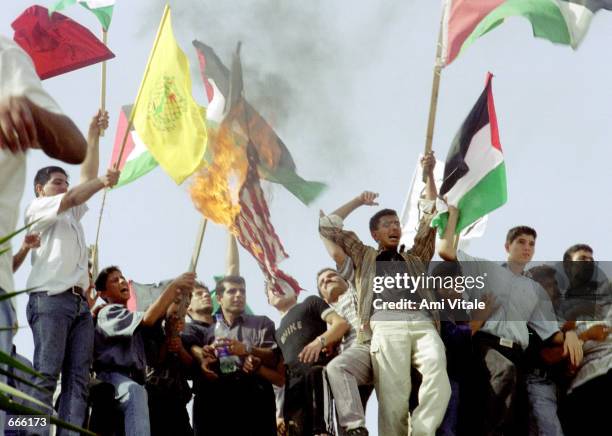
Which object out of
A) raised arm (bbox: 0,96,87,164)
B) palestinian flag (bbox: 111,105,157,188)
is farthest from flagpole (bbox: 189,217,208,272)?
raised arm (bbox: 0,96,87,164)

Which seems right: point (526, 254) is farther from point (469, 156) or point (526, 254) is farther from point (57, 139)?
point (57, 139)

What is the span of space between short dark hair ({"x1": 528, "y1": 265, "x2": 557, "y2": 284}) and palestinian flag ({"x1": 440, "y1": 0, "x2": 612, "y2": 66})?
2.50 meters

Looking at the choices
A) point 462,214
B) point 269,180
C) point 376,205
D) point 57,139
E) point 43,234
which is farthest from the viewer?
point 269,180

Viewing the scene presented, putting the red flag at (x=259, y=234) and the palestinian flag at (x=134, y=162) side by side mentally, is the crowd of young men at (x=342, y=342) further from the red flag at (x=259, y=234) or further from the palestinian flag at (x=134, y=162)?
the palestinian flag at (x=134, y=162)

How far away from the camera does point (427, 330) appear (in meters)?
8.53

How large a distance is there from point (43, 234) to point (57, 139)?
15.4 ft

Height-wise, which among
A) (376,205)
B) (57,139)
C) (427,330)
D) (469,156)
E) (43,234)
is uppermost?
(469,156)

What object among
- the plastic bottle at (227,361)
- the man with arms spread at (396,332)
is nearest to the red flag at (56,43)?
the man with arms spread at (396,332)

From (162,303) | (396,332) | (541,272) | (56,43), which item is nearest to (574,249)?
(541,272)

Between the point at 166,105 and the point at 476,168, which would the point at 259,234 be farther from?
the point at 476,168

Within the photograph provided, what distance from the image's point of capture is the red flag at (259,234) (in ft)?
36.9

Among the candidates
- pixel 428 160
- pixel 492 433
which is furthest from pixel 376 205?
pixel 492 433

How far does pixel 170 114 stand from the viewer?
10.8 meters

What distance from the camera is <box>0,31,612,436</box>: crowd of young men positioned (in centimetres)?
821
